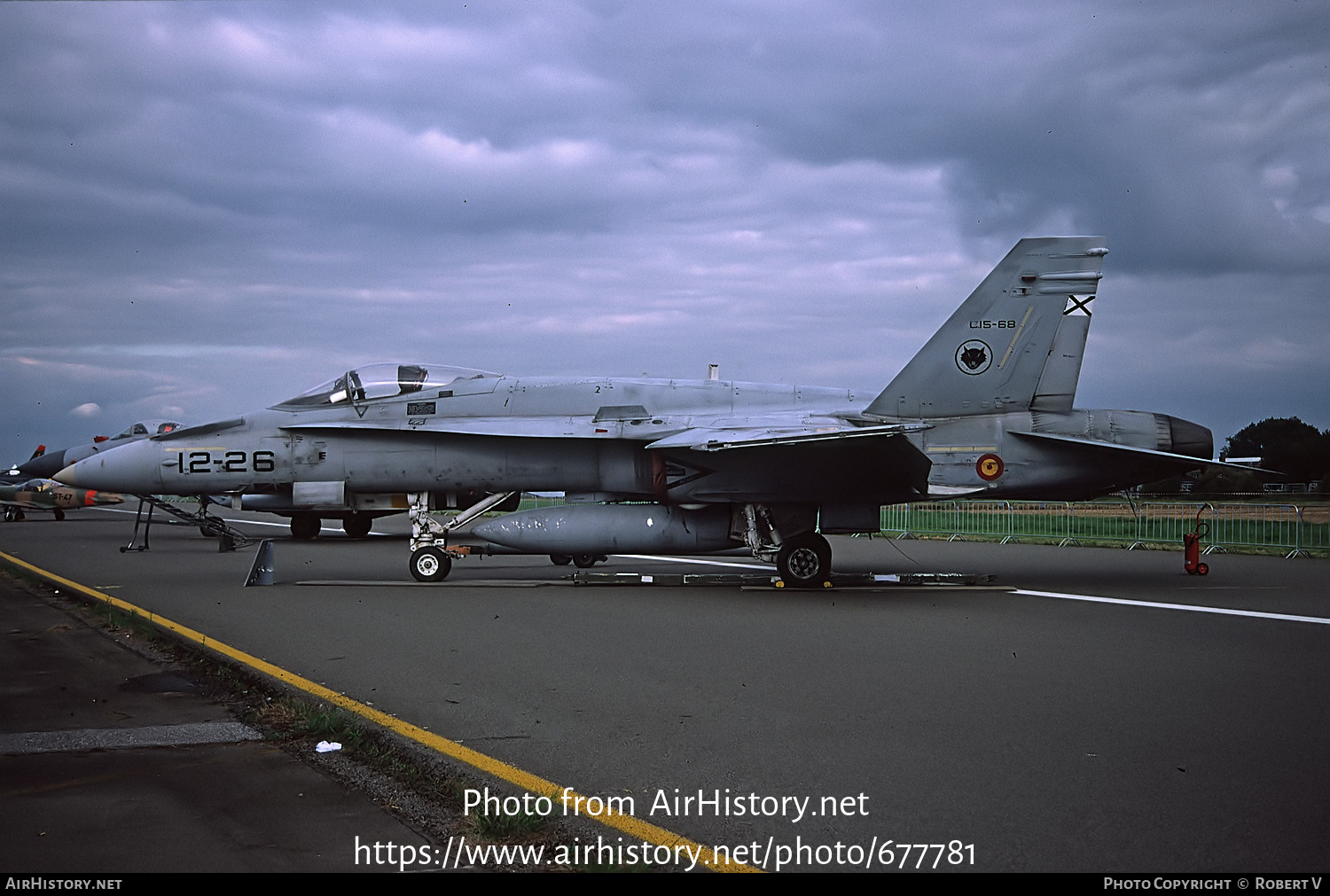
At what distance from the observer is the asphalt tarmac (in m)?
3.33

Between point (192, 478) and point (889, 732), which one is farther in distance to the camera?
point (192, 478)

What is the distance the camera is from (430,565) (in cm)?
1198

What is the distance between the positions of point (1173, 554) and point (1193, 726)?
14189mm

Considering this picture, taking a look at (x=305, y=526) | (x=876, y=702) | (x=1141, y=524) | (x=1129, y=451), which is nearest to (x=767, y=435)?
(x=1129, y=451)

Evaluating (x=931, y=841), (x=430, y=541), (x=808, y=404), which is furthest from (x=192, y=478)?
(x=931, y=841)

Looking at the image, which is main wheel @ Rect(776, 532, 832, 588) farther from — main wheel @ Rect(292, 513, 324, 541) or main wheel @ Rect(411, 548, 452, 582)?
main wheel @ Rect(292, 513, 324, 541)

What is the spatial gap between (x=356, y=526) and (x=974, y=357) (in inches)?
628

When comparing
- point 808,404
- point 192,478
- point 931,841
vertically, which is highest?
point 808,404

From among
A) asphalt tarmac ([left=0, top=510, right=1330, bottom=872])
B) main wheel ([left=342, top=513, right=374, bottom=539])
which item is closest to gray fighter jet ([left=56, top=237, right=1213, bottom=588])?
asphalt tarmac ([left=0, top=510, right=1330, bottom=872])

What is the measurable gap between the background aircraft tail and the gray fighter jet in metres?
0.02

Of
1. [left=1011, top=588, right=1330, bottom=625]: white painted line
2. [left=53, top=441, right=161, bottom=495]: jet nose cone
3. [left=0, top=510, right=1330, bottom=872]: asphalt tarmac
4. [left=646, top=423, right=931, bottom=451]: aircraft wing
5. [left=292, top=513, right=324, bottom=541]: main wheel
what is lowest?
[left=292, top=513, right=324, bottom=541]: main wheel

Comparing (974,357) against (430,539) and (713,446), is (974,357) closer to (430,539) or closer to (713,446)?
(713,446)

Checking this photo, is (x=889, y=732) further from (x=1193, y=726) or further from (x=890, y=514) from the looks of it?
(x=890, y=514)
